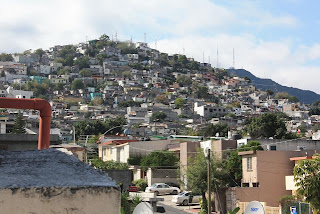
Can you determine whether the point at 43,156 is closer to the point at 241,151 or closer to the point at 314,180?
the point at 314,180

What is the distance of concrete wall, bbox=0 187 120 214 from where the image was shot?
385 inches

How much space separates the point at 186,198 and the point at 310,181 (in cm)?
1591

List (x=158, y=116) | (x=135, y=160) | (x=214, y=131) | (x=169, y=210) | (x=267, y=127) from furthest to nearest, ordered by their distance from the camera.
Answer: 1. (x=158, y=116)
2. (x=214, y=131)
3. (x=267, y=127)
4. (x=135, y=160)
5. (x=169, y=210)

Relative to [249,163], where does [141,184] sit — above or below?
below

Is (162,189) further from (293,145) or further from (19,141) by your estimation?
(19,141)

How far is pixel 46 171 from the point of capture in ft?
34.3

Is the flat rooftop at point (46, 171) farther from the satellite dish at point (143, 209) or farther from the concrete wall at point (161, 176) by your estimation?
the concrete wall at point (161, 176)

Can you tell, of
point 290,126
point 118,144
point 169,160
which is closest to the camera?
point 169,160

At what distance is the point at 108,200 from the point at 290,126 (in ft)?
557

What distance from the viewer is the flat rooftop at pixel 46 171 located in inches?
396

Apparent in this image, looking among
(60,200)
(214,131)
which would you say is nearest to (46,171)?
(60,200)

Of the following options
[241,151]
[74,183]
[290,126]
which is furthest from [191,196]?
[290,126]

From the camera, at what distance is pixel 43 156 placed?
36.5 feet

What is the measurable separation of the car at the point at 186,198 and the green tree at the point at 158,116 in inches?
5129
